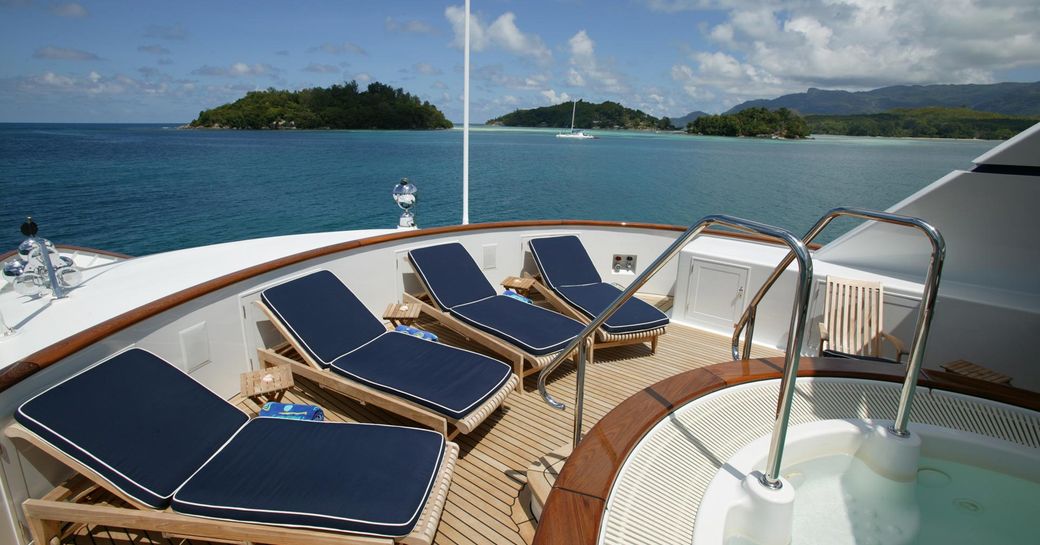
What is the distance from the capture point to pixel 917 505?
1950 millimetres

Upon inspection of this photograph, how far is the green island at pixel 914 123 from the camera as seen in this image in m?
50.1

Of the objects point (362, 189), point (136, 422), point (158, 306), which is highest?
point (158, 306)

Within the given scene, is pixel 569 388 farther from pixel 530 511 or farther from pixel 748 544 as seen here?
pixel 748 544

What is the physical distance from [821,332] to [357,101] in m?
64.5

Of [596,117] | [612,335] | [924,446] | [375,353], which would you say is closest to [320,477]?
[375,353]

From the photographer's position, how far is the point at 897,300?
344cm

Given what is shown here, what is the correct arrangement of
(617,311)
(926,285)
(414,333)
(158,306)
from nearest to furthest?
(926,285), (158,306), (414,333), (617,311)

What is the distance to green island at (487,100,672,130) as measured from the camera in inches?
3182

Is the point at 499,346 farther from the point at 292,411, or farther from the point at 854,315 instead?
the point at 854,315

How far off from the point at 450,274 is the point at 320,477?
2.23 m

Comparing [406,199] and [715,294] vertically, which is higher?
[406,199]

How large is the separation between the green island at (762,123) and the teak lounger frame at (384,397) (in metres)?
68.1

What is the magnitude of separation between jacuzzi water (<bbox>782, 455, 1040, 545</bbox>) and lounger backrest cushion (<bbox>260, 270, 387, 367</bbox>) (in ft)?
7.78

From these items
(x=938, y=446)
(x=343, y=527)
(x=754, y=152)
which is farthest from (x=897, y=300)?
(x=754, y=152)
